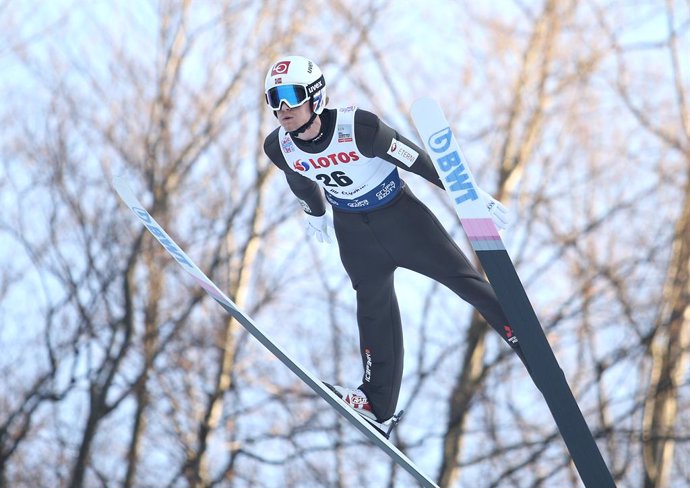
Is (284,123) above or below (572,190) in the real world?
below

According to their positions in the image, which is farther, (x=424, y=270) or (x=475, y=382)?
(x=475, y=382)

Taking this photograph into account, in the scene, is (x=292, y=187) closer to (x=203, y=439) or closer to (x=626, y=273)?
(x=203, y=439)

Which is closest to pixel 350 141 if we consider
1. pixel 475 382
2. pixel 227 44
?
pixel 475 382

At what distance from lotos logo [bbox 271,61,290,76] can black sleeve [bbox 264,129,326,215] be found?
37 cm

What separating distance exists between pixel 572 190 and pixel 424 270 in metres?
8.14

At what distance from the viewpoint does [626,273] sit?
38.8 feet

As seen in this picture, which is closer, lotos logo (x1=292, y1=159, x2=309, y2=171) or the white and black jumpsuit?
the white and black jumpsuit

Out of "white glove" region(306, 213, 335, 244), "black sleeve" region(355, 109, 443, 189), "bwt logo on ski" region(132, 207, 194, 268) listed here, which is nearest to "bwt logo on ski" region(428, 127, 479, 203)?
"black sleeve" region(355, 109, 443, 189)

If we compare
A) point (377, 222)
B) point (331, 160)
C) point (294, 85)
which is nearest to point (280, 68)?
point (294, 85)

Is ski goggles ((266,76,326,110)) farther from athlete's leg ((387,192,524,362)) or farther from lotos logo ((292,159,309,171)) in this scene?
athlete's leg ((387,192,524,362))

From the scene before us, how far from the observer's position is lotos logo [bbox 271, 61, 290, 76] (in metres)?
4.20

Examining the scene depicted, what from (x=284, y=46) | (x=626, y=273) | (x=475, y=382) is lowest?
(x=475, y=382)

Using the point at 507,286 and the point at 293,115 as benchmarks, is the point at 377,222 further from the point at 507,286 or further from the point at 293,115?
the point at 507,286

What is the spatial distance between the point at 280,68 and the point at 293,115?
19 centimetres
